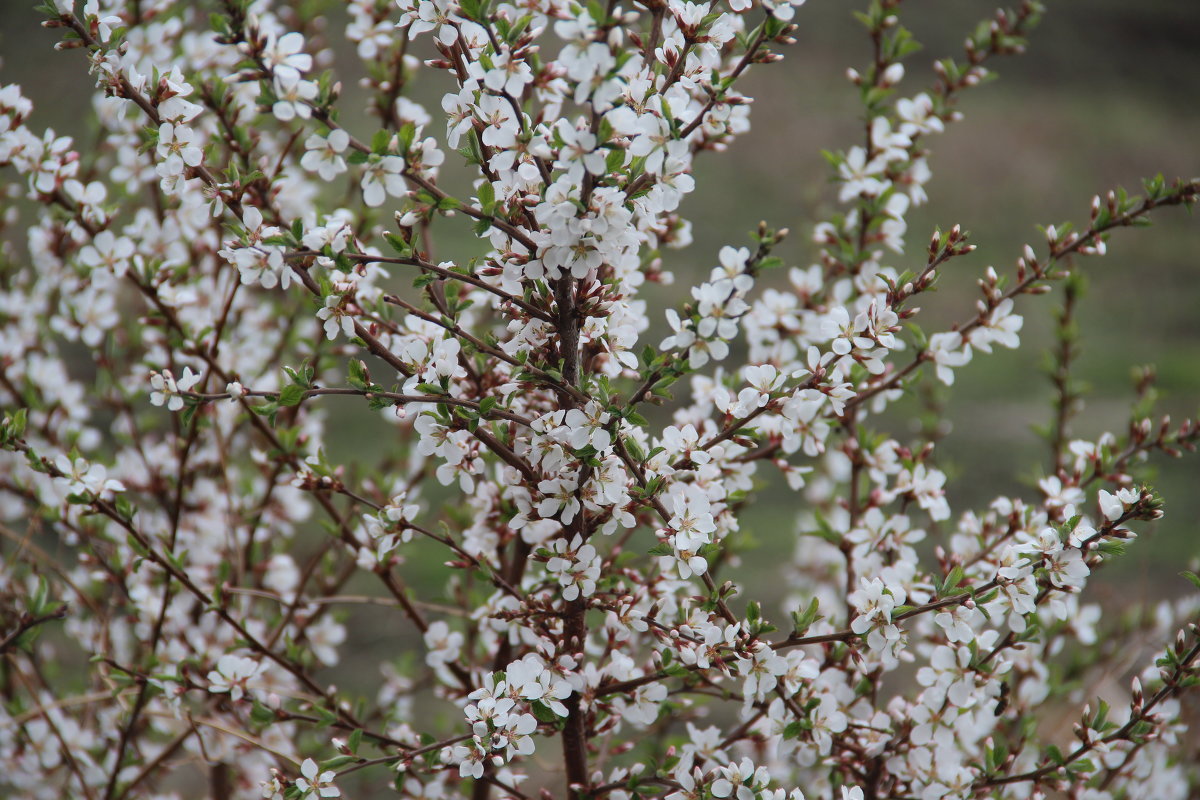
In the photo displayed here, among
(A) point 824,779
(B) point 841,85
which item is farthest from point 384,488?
(B) point 841,85

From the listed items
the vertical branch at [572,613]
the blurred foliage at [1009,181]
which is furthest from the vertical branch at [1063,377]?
the blurred foliage at [1009,181]

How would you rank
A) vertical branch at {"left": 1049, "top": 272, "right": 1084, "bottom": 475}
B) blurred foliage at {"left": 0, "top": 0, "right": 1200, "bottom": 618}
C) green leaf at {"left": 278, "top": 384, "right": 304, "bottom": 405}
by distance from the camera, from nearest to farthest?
green leaf at {"left": 278, "top": 384, "right": 304, "bottom": 405}, vertical branch at {"left": 1049, "top": 272, "right": 1084, "bottom": 475}, blurred foliage at {"left": 0, "top": 0, "right": 1200, "bottom": 618}

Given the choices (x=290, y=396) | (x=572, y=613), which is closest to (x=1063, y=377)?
(x=572, y=613)

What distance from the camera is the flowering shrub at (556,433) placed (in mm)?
949

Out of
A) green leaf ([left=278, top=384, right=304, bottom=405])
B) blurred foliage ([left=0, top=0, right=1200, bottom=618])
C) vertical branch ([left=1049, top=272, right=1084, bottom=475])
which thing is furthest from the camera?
blurred foliage ([left=0, top=0, right=1200, bottom=618])

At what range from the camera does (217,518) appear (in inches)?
69.9

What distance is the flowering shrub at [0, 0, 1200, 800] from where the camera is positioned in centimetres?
95

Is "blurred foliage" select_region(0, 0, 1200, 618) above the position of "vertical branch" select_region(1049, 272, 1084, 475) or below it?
above

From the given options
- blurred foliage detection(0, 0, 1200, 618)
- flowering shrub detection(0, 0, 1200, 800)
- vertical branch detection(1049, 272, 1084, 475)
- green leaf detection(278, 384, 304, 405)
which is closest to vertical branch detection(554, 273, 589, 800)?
flowering shrub detection(0, 0, 1200, 800)

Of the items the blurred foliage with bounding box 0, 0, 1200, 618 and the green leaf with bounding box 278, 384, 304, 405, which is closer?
the green leaf with bounding box 278, 384, 304, 405

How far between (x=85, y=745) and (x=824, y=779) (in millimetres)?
1287

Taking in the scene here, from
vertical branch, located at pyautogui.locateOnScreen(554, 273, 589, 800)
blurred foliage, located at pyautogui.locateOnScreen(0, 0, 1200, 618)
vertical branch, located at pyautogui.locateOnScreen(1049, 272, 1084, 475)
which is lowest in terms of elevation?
vertical branch, located at pyautogui.locateOnScreen(554, 273, 589, 800)

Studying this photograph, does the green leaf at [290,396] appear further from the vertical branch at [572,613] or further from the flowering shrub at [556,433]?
the vertical branch at [572,613]

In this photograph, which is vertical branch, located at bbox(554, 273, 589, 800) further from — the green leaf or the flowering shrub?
the green leaf
